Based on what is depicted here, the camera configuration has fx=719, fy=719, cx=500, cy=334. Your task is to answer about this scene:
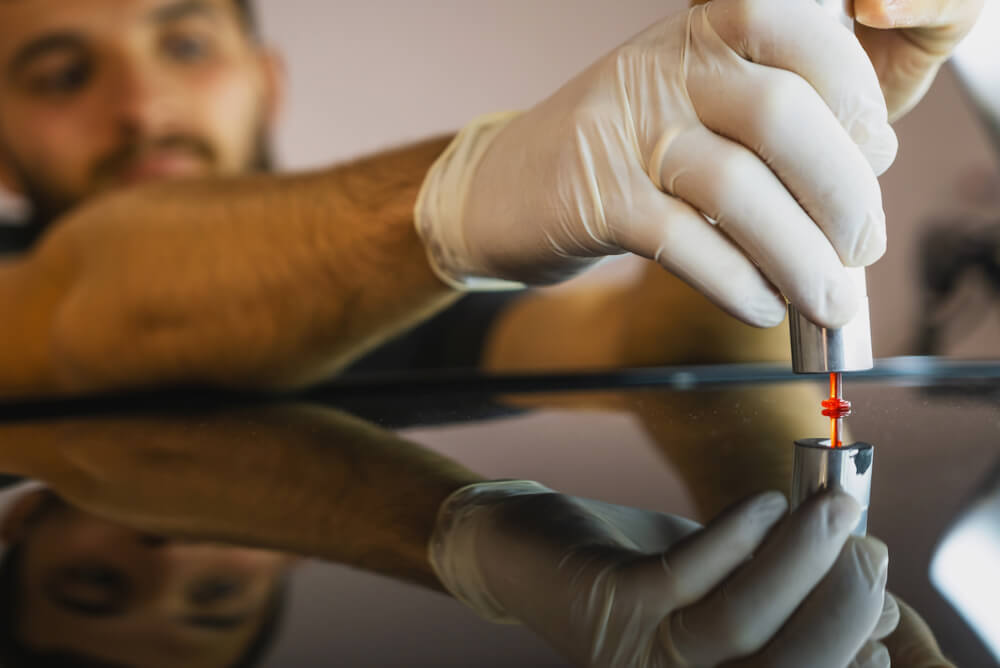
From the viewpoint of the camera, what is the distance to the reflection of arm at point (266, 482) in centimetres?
36

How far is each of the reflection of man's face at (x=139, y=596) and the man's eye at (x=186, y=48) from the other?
132cm

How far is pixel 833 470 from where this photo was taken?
422 millimetres

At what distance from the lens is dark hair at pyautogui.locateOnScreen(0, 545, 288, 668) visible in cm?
23

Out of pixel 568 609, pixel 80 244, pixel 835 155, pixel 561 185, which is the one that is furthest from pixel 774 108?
pixel 80 244

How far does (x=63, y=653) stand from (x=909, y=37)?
0.69 metres

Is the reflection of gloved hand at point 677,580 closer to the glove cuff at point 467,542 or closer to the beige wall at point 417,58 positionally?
the glove cuff at point 467,542

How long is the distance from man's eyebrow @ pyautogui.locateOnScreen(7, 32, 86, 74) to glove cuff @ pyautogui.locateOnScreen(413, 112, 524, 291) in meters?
1.05

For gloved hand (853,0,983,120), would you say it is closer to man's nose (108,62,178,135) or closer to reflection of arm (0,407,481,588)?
reflection of arm (0,407,481,588)

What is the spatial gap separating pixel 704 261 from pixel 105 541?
1.37ft

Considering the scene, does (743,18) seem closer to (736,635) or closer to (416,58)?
(736,635)

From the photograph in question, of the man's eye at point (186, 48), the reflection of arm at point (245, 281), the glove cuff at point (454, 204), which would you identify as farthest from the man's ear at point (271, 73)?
the glove cuff at point (454, 204)

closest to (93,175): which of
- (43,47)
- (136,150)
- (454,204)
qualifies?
(136,150)

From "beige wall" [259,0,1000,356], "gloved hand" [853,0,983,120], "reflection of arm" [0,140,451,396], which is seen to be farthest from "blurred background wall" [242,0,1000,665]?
"gloved hand" [853,0,983,120]

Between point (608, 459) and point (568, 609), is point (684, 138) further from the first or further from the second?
point (568, 609)
